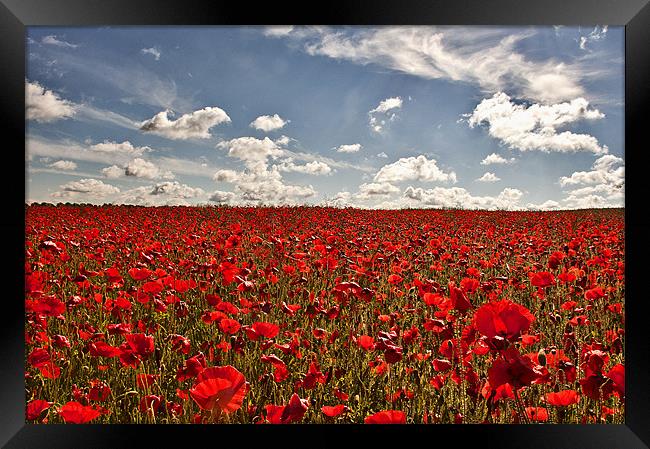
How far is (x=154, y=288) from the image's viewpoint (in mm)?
2494

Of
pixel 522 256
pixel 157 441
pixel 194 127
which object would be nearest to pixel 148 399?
pixel 157 441

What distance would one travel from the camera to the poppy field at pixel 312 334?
167 centimetres

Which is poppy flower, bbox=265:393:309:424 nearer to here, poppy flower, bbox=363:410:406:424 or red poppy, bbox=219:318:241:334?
poppy flower, bbox=363:410:406:424

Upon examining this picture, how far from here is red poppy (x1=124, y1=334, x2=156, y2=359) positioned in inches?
65.5

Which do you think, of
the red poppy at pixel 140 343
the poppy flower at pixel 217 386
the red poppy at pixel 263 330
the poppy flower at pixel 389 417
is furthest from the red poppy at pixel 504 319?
the red poppy at pixel 140 343

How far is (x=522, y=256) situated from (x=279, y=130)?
3.31m

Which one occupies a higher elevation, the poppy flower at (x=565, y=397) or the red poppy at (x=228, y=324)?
the red poppy at (x=228, y=324)

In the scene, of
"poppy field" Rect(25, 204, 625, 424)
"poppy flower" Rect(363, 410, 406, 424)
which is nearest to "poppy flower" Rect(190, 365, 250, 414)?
"poppy field" Rect(25, 204, 625, 424)

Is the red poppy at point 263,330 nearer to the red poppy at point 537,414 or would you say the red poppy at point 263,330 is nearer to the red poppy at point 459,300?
the red poppy at point 459,300
